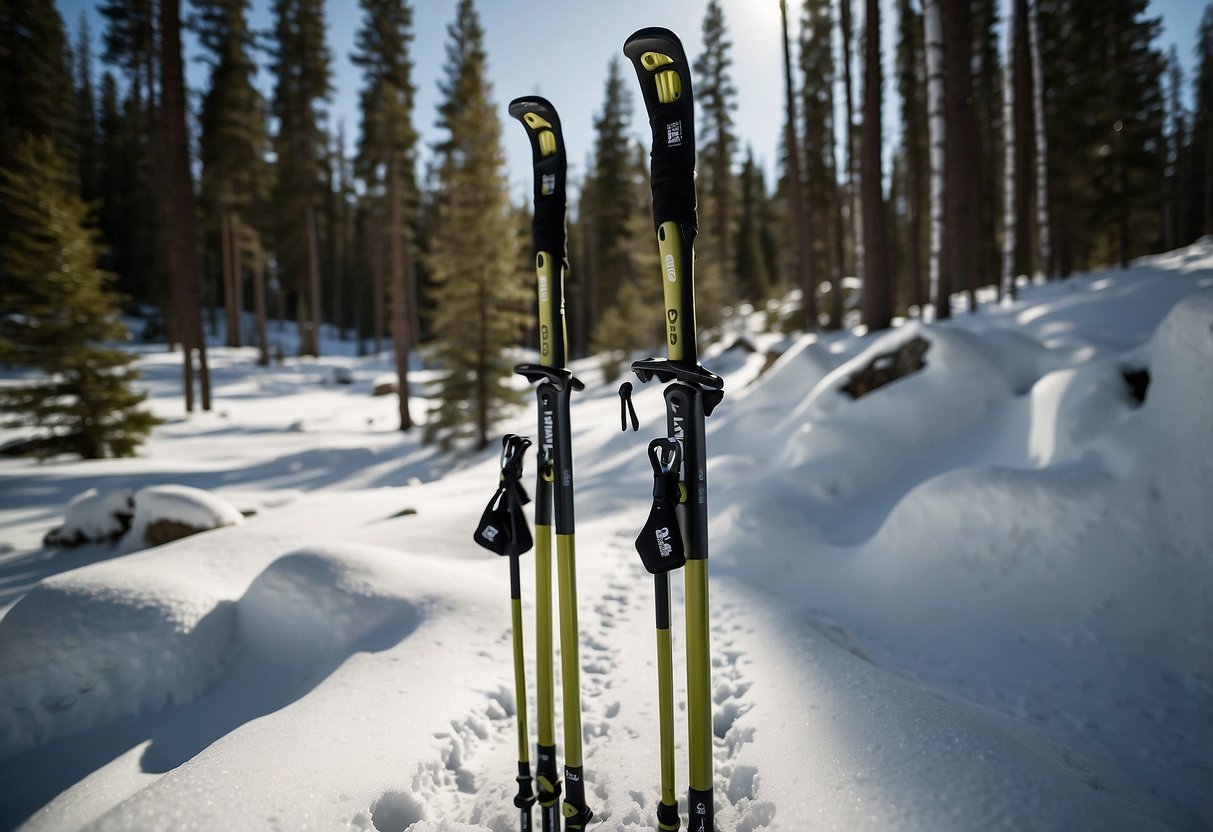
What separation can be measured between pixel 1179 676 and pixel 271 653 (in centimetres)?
582

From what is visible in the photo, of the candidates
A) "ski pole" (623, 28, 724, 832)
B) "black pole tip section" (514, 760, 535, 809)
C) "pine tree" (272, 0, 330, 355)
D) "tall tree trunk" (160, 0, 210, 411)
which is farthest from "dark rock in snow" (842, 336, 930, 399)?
"pine tree" (272, 0, 330, 355)

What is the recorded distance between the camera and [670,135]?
197cm

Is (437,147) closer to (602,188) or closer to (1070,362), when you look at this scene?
(602,188)

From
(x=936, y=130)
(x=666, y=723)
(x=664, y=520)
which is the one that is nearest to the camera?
(x=664, y=520)

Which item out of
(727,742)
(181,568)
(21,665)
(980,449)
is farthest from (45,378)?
(980,449)

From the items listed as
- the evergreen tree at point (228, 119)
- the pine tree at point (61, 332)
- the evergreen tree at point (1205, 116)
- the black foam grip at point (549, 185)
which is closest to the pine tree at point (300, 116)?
the evergreen tree at point (228, 119)

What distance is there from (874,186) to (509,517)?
12.3 m

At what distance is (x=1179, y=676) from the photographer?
330 cm

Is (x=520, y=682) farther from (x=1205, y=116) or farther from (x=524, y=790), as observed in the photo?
(x=1205, y=116)

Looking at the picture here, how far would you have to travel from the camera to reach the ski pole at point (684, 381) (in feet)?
6.37

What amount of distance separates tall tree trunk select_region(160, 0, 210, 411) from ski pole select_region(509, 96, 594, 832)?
17056mm

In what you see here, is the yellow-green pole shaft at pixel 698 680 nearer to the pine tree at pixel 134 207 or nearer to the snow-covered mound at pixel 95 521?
the snow-covered mound at pixel 95 521

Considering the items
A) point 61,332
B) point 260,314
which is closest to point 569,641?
point 61,332

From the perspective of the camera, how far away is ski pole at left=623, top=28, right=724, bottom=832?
1.94 meters
